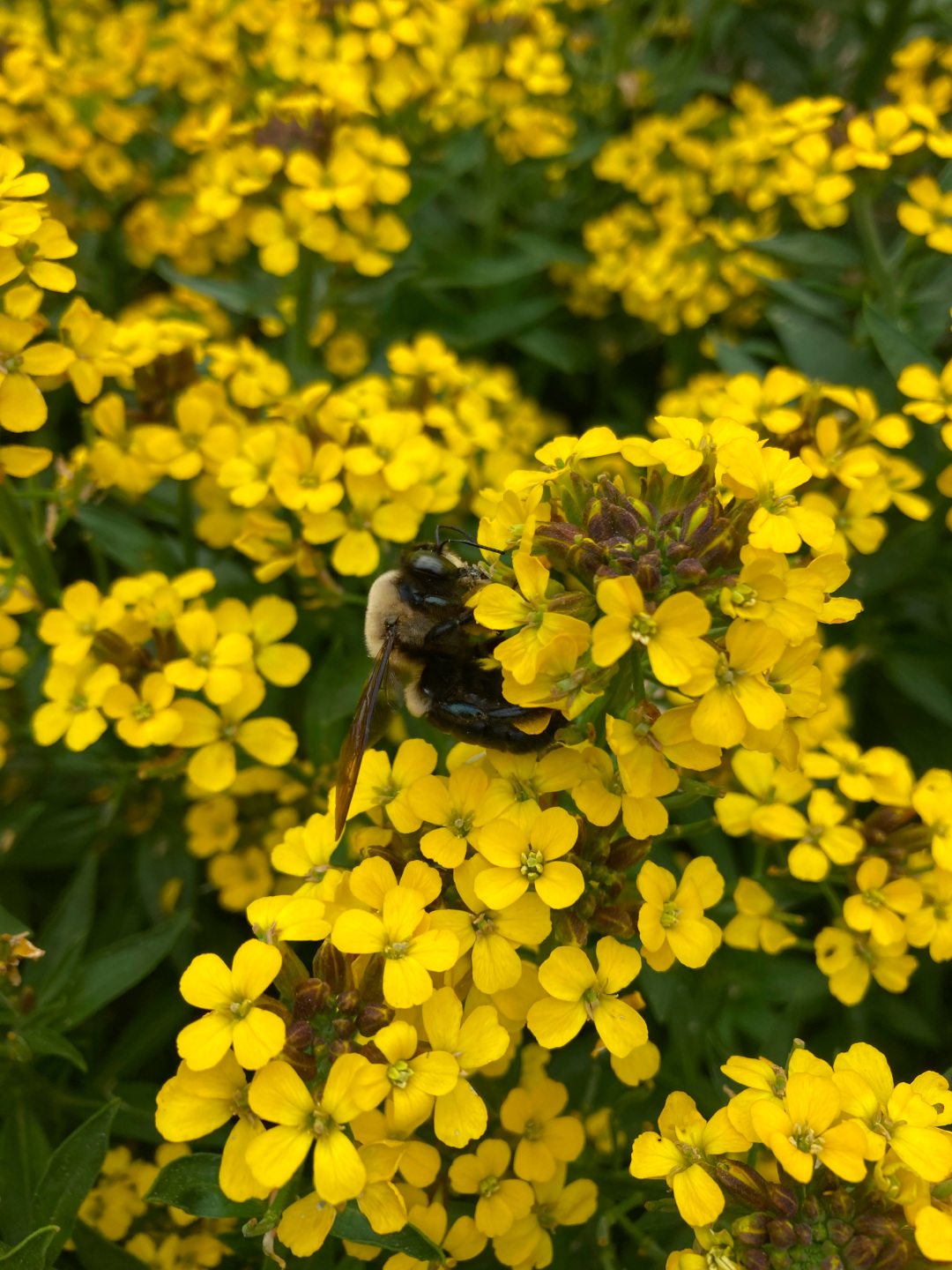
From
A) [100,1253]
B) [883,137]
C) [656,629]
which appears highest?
[883,137]

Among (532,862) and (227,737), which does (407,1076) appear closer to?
(532,862)

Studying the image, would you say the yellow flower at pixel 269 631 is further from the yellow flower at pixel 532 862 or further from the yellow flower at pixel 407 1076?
the yellow flower at pixel 407 1076

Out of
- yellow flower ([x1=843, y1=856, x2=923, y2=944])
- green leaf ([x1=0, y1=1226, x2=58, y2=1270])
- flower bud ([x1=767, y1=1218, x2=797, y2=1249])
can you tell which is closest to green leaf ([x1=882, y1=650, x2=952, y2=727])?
yellow flower ([x1=843, y1=856, x2=923, y2=944])

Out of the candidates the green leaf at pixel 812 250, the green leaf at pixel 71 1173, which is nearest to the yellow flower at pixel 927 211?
the green leaf at pixel 812 250

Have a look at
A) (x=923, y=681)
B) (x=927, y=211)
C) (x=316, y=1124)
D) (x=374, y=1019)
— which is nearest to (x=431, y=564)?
(x=374, y=1019)

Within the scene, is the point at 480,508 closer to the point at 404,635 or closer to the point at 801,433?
the point at 404,635

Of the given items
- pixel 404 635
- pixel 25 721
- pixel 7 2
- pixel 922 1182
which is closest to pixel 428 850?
pixel 404 635
